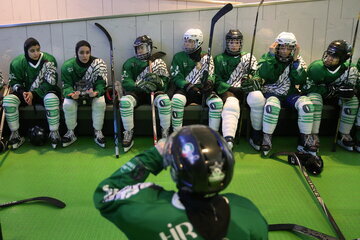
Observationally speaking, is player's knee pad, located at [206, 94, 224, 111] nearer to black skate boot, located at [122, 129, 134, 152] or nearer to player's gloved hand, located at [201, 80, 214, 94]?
player's gloved hand, located at [201, 80, 214, 94]

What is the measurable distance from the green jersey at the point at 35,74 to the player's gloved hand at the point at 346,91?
248cm

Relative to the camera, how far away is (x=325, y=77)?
2924 mm

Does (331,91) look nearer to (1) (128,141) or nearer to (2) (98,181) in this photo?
(1) (128,141)

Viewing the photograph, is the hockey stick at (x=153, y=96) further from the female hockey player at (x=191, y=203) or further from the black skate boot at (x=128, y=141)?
the female hockey player at (x=191, y=203)

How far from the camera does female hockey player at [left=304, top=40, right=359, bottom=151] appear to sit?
2848 millimetres

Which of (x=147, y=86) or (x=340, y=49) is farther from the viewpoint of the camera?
(x=147, y=86)

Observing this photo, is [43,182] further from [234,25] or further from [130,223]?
[234,25]

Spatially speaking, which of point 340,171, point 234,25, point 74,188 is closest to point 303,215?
point 340,171

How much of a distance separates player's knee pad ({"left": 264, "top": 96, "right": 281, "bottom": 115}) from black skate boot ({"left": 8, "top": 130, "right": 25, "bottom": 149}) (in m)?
2.13

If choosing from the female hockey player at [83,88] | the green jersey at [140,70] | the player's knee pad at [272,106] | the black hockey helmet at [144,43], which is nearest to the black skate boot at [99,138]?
the female hockey player at [83,88]

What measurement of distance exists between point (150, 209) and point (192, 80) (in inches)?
96.7

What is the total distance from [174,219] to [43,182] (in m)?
1.73

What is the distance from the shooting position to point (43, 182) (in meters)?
2.30

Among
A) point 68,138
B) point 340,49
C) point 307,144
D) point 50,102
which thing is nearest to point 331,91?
point 340,49
